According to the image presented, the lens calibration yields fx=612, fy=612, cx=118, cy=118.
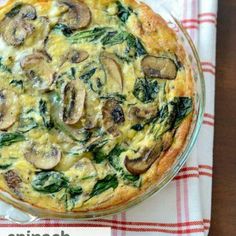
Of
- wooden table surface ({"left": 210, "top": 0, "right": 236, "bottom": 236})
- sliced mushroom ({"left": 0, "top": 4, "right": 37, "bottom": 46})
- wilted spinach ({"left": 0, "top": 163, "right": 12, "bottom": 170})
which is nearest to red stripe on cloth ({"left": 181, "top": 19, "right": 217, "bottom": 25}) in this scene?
wooden table surface ({"left": 210, "top": 0, "right": 236, "bottom": 236})

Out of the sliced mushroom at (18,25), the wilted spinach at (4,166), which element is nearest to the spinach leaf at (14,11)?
the sliced mushroom at (18,25)

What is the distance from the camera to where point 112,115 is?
1.83 metres

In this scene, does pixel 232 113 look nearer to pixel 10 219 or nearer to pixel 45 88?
pixel 45 88

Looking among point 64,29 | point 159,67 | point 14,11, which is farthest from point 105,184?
point 14,11

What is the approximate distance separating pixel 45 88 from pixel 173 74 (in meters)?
0.39

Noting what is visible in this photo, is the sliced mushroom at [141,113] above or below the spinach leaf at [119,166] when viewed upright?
above

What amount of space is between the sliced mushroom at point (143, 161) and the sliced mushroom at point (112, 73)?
21 centimetres

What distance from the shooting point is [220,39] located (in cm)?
213

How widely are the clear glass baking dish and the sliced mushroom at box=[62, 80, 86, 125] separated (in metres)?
0.27

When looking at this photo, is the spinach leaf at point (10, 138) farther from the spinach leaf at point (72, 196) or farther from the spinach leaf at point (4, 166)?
the spinach leaf at point (72, 196)

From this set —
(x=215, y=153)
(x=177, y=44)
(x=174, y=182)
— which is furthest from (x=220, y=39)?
(x=174, y=182)

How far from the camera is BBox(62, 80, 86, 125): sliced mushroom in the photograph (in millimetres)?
1812

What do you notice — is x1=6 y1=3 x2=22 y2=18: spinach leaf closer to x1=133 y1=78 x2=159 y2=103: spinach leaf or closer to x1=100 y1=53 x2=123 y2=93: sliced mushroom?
x1=100 y1=53 x2=123 y2=93: sliced mushroom

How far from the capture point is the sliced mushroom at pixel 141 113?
184 centimetres
